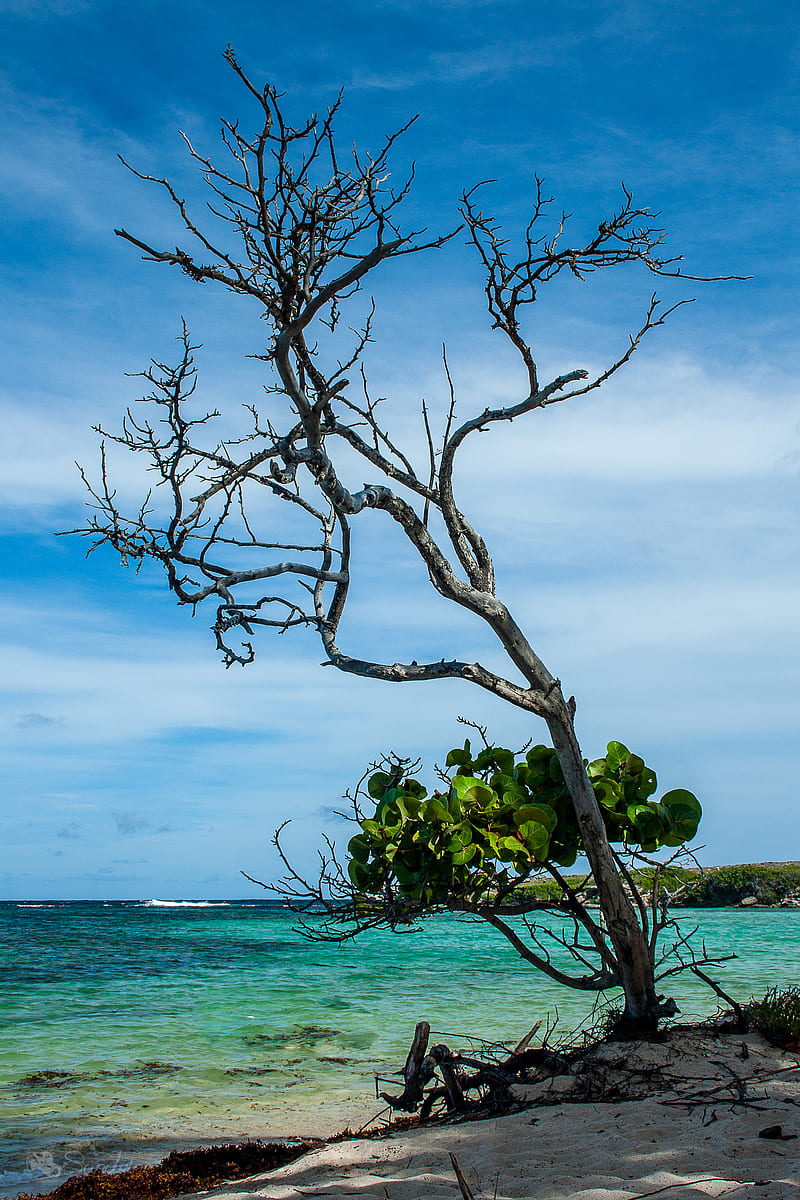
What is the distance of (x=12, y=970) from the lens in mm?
20062

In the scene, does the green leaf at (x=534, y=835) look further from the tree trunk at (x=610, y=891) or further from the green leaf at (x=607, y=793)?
the green leaf at (x=607, y=793)

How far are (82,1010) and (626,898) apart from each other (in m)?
11.2

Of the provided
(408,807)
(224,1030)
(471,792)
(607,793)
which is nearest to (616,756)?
(607,793)

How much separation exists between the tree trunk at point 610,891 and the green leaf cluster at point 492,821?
17 cm

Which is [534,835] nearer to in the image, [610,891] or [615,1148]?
[610,891]

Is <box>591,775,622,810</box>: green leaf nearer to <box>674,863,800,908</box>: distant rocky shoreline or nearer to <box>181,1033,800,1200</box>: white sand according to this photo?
<box>181,1033,800,1200</box>: white sand

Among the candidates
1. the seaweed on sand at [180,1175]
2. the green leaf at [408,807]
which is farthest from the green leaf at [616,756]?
the seaweed on sand at [180,1175]

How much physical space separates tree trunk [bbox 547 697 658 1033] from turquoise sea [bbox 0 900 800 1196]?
870 millimetres

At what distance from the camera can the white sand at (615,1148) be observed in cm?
318

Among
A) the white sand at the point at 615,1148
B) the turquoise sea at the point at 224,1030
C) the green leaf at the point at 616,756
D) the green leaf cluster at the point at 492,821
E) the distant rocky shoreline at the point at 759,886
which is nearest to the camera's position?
the white sand at the point at 615,1148

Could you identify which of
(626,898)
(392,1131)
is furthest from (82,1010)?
(626,898)


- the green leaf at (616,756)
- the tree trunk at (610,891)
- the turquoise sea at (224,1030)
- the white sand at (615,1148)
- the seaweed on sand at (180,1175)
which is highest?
the green leaf at (616,756)

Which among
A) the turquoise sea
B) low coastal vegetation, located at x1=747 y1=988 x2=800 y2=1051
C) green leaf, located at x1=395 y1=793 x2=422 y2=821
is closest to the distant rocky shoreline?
the turquoise sea

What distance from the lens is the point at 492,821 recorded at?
5031 millimetres
